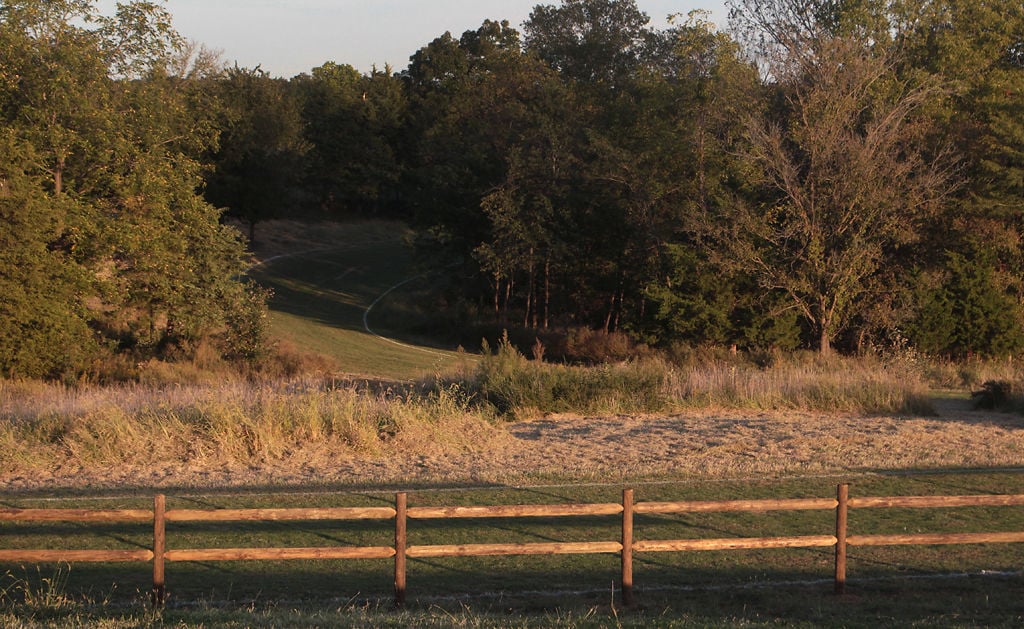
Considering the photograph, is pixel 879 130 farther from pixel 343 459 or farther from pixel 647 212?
pixel 343 459

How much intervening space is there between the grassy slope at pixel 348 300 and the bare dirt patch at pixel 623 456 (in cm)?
705

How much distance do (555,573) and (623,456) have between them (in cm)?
541

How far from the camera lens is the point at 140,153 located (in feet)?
110

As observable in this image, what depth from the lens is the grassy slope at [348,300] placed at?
117 feet

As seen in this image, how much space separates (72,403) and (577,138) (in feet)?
102

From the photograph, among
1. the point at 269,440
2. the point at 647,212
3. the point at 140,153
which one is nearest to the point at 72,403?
the point at 269,440

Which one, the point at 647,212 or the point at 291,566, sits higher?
the point at 647,212

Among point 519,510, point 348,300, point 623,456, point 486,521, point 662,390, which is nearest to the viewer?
point 519,510

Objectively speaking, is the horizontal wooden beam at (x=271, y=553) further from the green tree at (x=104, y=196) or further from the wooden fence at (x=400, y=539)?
the green tree at (x=104, y=196)

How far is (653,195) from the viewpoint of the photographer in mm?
41188

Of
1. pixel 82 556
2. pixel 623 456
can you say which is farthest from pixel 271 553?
pixel 623 456

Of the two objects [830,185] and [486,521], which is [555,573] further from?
[830,185]

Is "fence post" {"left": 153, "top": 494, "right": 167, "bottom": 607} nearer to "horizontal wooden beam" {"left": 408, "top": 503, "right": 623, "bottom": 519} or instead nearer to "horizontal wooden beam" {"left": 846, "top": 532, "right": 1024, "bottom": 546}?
"horizontal wooden beam" {"left": 408, "top": 503, "right": 623, "bottom": 519}

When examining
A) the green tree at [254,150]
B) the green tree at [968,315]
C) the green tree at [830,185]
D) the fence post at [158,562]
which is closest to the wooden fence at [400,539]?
the fence post at [158,562]
